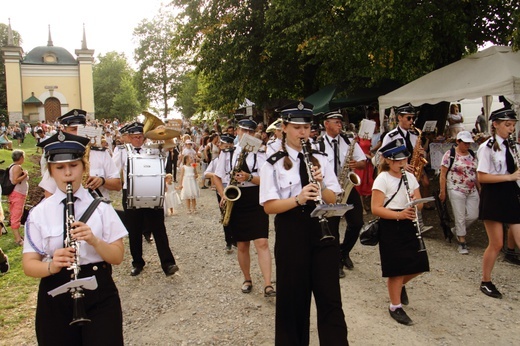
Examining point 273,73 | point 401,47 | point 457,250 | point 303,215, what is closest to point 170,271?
point 303,215

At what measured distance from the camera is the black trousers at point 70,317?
9.61ft

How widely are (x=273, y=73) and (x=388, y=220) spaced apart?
14.0 metres

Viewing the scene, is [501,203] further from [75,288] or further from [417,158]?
[75,288]

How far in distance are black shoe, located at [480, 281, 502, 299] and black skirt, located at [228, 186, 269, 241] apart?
2.79 meters

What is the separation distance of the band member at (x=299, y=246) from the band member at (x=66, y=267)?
1.35 m

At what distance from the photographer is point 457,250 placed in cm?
784

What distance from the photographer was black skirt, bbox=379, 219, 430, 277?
16.0 feet

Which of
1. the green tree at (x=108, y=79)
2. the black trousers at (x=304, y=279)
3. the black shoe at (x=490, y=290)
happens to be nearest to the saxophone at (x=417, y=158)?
the black shoe at (x=490, y=290)

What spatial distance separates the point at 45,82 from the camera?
2213 inches

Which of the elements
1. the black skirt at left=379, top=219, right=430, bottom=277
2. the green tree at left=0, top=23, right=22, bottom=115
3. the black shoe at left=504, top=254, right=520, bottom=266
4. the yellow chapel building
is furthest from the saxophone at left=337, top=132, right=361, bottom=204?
the green tree at left=0, top=23, right=22, bottom=115

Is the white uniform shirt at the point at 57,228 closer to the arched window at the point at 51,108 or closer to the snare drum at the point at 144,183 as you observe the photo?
the snare drum at the point at 144,183

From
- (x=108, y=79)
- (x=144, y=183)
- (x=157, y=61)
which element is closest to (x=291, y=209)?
(x=144, y=183)

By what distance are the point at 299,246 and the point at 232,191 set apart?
223 cm

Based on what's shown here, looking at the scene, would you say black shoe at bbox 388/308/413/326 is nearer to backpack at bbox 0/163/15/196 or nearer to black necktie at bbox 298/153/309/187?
black necktie at bbox 298/153/309/187
